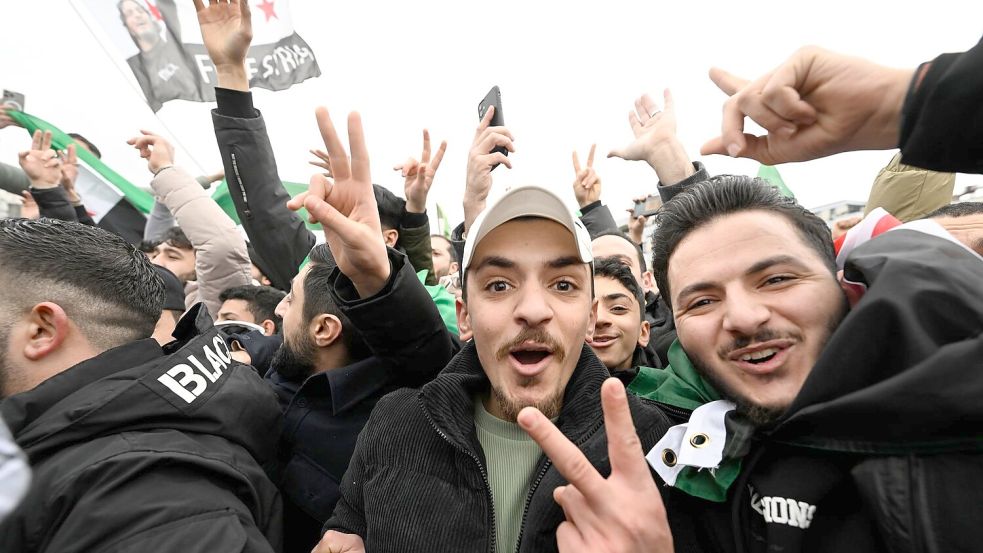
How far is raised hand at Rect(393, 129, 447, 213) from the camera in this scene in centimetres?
369

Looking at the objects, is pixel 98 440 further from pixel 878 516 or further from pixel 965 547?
pixel 965 547

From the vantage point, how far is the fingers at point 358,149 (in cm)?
196

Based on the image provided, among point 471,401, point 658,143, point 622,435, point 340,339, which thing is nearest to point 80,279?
point 340,339

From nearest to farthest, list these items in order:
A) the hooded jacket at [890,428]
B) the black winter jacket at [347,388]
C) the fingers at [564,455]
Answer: the hooded jacket at [890,428] → the fingers at [564,455] → the black winter jacket at [347,388]

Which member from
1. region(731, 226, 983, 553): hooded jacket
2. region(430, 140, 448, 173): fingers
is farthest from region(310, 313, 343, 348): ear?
region(731, 226, 983, 553): hooded jacket

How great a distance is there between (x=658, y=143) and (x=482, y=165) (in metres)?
1.22

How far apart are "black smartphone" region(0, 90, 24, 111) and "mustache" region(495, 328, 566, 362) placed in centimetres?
820

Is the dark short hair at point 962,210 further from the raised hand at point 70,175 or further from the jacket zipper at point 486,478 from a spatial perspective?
the raised hand at point 70,175

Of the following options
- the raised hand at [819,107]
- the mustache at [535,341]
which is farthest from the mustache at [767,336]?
the mustache at [535,341]

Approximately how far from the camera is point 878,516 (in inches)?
42.5

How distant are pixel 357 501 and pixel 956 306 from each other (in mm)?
1786

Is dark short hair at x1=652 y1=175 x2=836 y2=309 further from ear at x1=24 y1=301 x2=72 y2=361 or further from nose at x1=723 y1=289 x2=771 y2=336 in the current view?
ear at x1=24 y1=301 x2=72 y2=361

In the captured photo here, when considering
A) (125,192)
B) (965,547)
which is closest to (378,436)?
(965,547)

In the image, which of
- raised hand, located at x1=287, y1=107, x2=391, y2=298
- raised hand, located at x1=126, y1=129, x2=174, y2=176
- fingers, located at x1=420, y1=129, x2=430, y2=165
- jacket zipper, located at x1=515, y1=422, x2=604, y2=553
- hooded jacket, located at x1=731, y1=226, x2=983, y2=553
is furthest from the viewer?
raised hand, located at x1=126, y1=129, x2=174, y2=176
